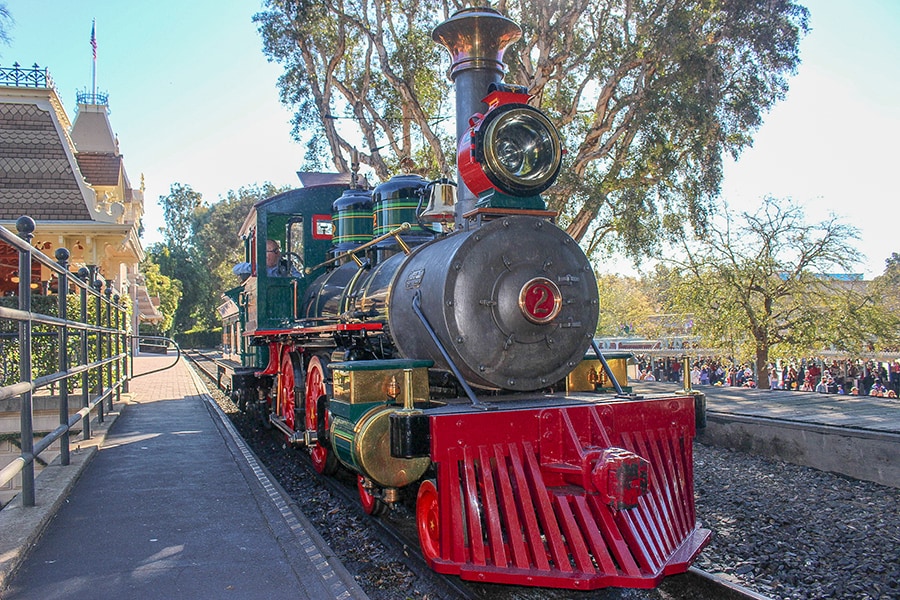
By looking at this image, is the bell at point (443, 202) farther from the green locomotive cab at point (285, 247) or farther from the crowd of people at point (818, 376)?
the crowd of people at point (818, 376)

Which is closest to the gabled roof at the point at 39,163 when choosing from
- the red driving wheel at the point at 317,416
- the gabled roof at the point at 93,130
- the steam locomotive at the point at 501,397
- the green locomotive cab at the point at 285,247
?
the green locomotive cab at the point at 285,247

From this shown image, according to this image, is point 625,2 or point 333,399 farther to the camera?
point 625,2

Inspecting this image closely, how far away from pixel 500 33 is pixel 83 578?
446cm

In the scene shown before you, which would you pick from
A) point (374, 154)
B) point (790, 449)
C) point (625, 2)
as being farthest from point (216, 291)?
point (790, 449)

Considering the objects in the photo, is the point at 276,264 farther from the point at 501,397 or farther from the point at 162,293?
the point at 162,293

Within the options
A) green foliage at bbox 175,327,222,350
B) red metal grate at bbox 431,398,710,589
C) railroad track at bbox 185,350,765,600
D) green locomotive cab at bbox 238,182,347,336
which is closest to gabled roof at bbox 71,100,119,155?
green locomotive cab at bbox 238,182,347,336

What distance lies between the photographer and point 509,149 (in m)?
4.62

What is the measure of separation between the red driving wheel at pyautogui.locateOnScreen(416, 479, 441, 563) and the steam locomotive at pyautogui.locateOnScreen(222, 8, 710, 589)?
0.01 metres

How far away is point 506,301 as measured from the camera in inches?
176

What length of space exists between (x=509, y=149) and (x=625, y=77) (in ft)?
47.3

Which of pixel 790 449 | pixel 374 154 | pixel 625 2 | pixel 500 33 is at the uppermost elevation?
pixel 625 2

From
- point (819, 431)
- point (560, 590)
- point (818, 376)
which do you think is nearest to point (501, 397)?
point (560, 590)

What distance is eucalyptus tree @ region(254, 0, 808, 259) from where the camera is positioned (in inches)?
622

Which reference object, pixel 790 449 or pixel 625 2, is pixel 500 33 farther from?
pixel 625 2
